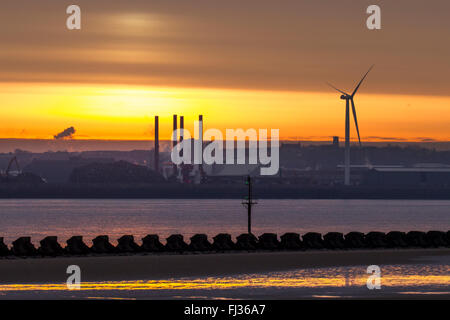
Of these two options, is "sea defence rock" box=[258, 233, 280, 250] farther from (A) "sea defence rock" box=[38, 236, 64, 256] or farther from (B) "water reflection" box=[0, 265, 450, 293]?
(A) "sea defence rock" box=[38, 236, 64, 256]

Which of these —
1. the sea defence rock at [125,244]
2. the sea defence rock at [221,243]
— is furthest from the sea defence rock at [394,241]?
the sea defence rock at [125,244]

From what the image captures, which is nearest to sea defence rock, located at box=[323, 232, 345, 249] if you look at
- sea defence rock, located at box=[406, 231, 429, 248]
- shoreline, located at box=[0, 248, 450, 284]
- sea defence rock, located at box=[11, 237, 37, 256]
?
shoreline, located at box=[0, 248, 450, 284]

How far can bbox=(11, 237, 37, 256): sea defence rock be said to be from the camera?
183 ft

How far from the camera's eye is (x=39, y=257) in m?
55.5

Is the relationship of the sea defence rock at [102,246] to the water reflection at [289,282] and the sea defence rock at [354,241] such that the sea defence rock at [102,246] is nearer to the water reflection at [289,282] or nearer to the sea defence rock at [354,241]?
the water reflection at [289,282]

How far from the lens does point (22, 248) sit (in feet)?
184

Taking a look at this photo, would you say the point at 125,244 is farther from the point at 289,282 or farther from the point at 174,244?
the point at 289,282

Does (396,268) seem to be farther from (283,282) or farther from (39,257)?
(39,257)

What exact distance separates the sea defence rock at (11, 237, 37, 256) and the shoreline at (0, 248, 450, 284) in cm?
196

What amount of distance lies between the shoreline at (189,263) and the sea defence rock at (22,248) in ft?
6.42

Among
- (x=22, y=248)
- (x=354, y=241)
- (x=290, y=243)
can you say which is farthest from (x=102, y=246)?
(x=354, y=241)

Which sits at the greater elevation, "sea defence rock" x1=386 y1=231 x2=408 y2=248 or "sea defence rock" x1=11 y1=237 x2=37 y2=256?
"sea defence rock" x1=11 y1=237 x2=37 y2=256

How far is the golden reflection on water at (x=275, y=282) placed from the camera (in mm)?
40531
